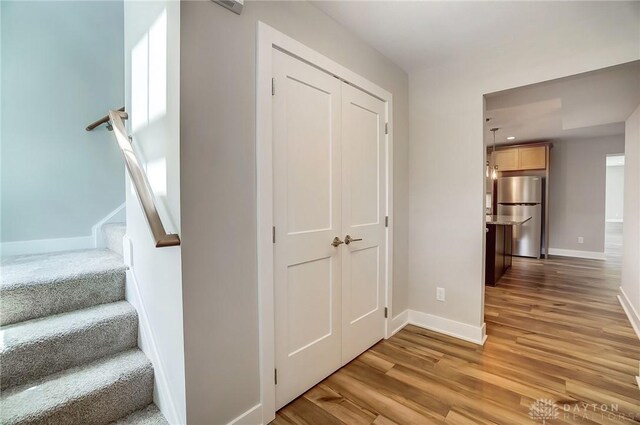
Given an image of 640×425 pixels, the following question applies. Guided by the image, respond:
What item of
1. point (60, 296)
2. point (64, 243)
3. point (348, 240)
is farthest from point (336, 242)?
point (64, 243)

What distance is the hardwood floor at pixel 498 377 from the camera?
1.70m

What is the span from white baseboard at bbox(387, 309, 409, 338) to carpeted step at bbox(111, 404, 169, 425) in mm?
1884

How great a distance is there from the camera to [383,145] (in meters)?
2.60

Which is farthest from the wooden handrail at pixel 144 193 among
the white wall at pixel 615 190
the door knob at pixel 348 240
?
the white wall at pixel 615 190

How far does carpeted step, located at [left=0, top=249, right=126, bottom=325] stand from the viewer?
5.02 feet

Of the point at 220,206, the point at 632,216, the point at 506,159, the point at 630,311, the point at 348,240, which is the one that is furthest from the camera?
the point at 506,159

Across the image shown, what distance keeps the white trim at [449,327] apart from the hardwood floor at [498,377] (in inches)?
3.3

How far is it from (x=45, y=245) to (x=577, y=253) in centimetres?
861

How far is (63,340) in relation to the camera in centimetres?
143

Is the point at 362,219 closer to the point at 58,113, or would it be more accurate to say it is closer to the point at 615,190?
the point at 58,113

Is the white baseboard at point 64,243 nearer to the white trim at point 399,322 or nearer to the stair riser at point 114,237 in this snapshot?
the stair riser at point 114,237

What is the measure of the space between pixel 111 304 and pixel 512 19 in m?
3.33

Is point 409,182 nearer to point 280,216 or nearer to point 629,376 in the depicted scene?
point 280,216

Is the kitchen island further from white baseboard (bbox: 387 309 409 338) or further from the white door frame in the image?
the white door frame
